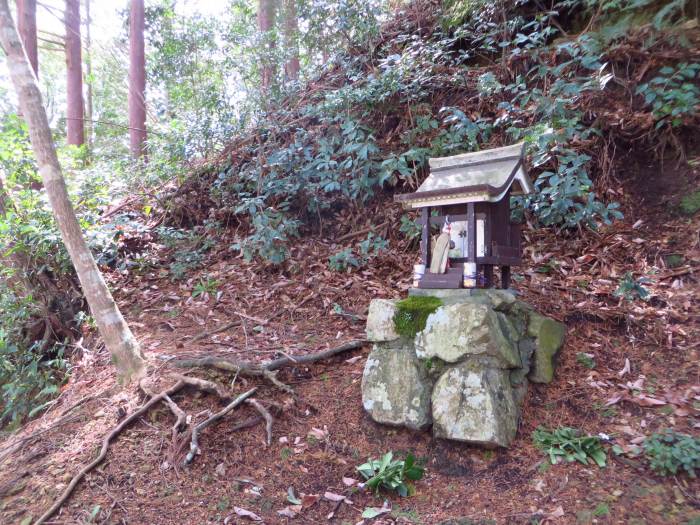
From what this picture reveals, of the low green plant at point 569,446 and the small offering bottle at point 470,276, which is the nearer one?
the low green plant at point 569,446

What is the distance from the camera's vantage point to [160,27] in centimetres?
1051

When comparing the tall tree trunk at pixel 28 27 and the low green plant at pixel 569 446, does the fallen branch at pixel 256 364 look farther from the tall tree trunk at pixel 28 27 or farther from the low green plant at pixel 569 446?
the tall tree trunk at pixel 28 27

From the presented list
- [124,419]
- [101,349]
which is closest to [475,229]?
[124,419]

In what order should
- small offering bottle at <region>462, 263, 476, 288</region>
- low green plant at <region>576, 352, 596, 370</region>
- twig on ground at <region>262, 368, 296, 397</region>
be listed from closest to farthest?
small offering bottle at <region>462, 263, 476, 288</region>
low green plant at <region>576, 352, 596, 370</region>
twig on ground at <region>262, 368, 296, 397</region>

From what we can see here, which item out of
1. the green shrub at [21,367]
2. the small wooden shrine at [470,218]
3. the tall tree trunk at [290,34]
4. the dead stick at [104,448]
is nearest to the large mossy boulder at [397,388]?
the small wooden shrine at [470,218]

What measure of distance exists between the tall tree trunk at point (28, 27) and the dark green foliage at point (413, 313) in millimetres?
9387

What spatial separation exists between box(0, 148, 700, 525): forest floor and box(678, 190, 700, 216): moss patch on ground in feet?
0.37

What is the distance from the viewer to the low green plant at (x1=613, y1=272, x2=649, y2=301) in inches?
173

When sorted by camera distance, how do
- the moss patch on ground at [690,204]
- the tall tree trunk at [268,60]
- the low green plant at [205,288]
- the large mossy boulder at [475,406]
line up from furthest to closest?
the tall tree trunk at [268,60], the low green plant at [205,288], the moss patch on ground at [690,204], the large mossy boulder at [475,406]

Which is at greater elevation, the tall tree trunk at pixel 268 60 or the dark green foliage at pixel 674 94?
the tall tree trunk at pixel 268 60

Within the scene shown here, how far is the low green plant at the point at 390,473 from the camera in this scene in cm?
334

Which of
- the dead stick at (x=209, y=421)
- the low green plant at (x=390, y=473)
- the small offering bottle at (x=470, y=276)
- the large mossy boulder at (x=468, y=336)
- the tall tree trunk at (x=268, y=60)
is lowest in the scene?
the low green plant at (x=390, y=473)

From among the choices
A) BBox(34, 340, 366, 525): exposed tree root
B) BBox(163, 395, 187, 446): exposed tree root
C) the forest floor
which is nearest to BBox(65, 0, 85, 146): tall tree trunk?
the forest floor

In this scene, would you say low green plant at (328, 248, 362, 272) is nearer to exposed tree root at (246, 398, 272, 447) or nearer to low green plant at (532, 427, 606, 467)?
exposed tree root at (246, 398, 272, 447)
